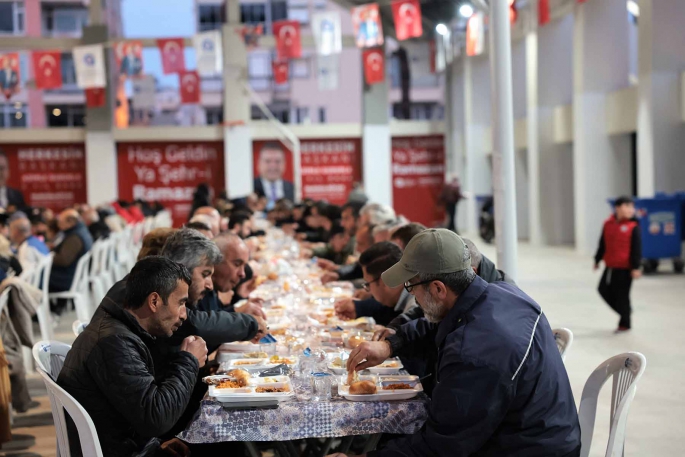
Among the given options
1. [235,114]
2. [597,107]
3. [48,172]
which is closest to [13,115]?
[48,172]

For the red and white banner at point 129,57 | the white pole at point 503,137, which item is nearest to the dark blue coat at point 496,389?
the white pole at point 503,137

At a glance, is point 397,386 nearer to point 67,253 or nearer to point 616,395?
point 616,395

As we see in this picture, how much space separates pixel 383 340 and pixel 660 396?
301 cm

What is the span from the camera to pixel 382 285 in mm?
4238

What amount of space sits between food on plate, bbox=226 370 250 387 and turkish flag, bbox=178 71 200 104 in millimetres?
17608

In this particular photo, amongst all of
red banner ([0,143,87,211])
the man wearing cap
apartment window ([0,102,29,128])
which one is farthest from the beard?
apartment window ([0,102,29,128])

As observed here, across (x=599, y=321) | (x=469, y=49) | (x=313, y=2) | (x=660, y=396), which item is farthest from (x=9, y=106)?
(x=660, y=396)

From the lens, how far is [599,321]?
8.57 m

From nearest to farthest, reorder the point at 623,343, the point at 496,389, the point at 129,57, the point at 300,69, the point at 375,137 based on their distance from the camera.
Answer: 1. the point at 496,389
2. the point at 623,343
3. the point at 129,57
4. the point at 375,137
5. the point at 300,69

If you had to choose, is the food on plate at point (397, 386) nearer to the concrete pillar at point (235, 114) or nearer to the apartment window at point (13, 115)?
the concrete pillar at point (235, 114)

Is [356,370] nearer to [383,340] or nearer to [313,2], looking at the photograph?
[383,340]

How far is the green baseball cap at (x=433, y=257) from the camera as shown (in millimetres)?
2582

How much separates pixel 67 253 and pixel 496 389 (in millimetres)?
6604

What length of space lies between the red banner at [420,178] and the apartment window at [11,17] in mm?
17864
